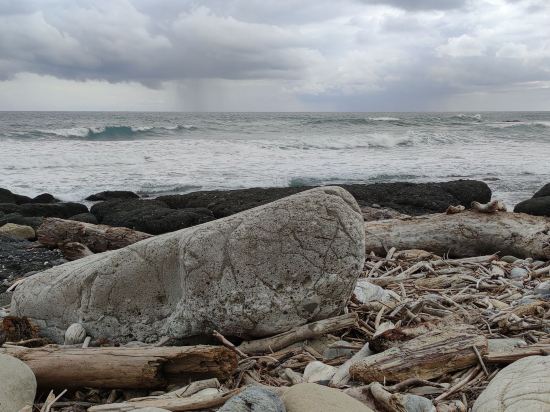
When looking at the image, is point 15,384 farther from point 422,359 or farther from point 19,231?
point 19,231

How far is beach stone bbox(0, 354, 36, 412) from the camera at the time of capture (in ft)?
9.29

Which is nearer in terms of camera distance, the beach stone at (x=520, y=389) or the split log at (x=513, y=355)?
the beach stone at (x=520, y=389)

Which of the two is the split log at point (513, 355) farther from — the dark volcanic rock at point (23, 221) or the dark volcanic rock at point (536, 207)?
the dark volcanic rock at point (23, 221)

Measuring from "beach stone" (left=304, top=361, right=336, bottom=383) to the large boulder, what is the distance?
0.53 metres

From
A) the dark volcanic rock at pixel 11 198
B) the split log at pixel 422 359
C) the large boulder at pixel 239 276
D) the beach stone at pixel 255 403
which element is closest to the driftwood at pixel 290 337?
the large boulder at pixel 239 276

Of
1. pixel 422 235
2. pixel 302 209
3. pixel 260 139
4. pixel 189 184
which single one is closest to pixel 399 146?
pixel 260 139

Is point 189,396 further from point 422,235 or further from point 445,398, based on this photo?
point 422,235

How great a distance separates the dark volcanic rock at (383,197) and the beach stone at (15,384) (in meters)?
8.72

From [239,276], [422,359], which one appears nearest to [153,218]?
[239,276]

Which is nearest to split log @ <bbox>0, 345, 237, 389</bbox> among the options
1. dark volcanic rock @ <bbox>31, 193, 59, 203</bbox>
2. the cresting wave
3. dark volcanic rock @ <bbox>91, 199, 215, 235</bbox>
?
dark volcanic rock @ <bbox>91, 199, 215, 235</bbox>

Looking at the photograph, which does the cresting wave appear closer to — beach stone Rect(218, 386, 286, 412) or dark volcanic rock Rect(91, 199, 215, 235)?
dark volcanic rock Rect(91, 199, 215, 235)

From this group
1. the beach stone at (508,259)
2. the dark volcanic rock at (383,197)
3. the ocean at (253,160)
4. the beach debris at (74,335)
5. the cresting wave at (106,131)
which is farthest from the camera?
the cresting wave at (106,131)

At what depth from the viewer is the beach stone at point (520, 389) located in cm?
235

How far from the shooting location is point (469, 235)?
6.69m
